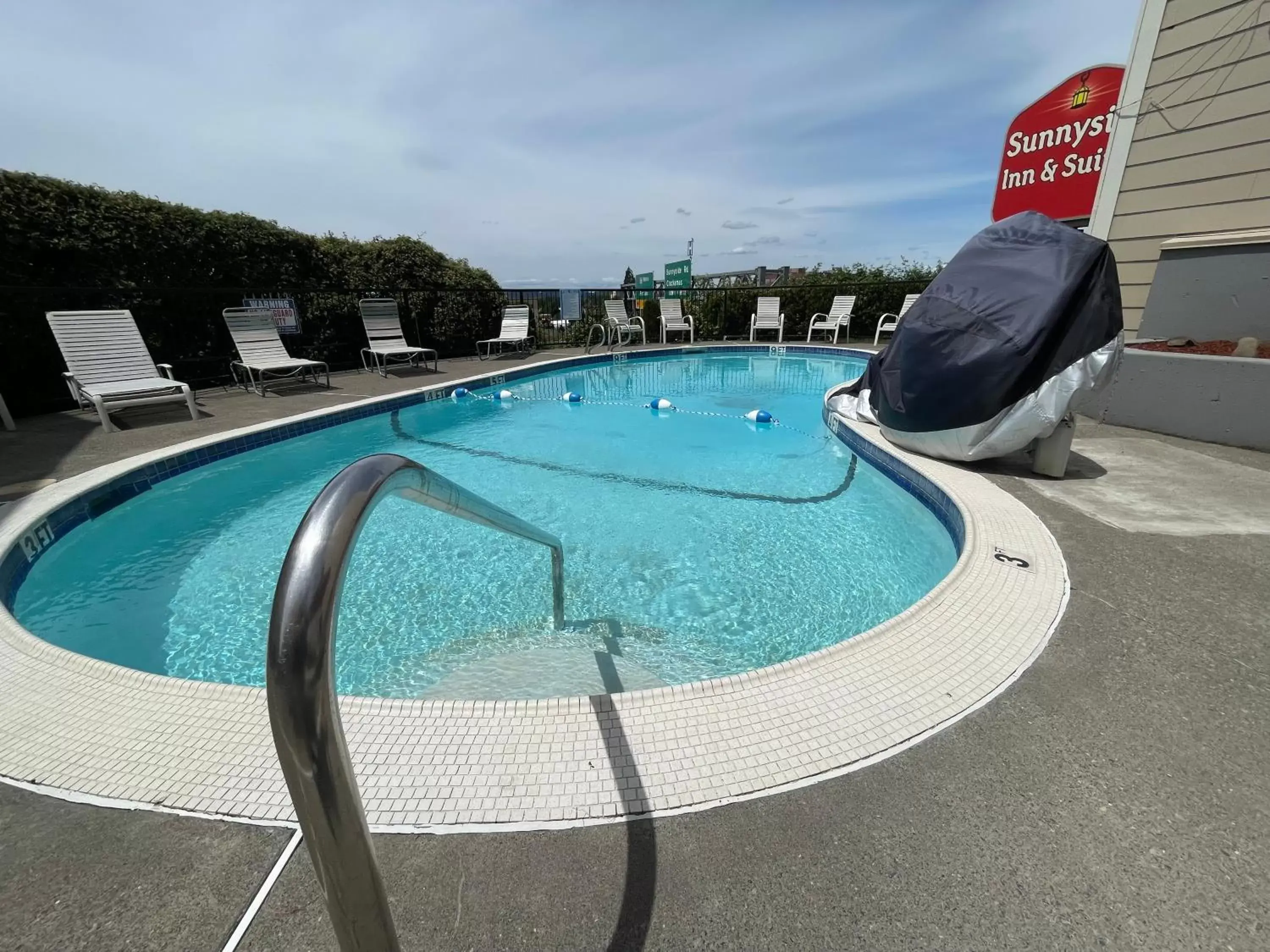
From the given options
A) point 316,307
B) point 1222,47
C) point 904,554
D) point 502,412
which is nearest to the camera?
point 904,554

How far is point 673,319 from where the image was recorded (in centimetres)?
1430

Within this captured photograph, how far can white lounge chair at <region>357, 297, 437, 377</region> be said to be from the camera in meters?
9.34

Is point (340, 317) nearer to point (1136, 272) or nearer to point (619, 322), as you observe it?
point (619, 322)

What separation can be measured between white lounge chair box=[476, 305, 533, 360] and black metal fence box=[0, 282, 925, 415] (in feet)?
1.54

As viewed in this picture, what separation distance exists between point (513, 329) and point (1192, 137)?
10736 mm

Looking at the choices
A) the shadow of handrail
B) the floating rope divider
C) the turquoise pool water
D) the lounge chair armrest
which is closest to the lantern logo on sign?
the floating rope divider

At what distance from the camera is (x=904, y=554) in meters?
3.73

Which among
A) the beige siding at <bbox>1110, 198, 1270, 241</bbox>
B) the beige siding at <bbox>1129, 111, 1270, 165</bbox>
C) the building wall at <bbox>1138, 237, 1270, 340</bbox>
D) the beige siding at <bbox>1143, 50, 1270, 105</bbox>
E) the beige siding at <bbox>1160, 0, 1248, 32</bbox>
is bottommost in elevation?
the building wall at <bbox>1138, 237, 1270, 340</bbox>

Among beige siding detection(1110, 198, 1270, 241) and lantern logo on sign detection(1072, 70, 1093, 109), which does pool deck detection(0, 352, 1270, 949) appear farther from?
lantern logo on sign detection(1072, 70, 1093, 109)

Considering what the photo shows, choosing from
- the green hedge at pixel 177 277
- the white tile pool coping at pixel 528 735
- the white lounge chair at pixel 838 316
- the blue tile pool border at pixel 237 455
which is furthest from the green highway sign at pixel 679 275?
the white tile pool coping at pixel 528 735

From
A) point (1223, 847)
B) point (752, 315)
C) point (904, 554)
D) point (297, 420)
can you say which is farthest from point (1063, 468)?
point (752, 315)

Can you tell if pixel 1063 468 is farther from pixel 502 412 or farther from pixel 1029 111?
pixel 1029 111

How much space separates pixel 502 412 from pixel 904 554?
5965mm

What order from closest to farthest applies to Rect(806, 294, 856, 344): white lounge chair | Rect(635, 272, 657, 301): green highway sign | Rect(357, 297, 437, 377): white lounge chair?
Rect(357, 297, 437, 377): white lounge chair
Rect(806, 294, 856, 344): white lounge chair
Rect(635, 272, 657, 301): green highway sign
